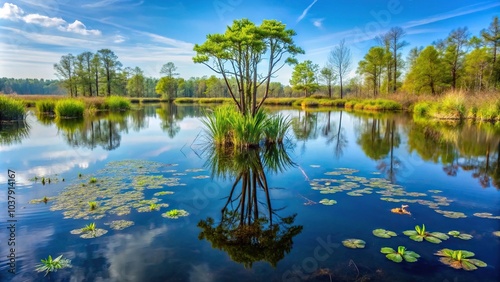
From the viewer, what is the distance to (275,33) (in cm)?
1229

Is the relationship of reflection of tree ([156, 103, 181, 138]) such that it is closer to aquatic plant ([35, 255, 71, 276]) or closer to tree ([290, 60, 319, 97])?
aquatic plant ([35, 255, 71, 276])

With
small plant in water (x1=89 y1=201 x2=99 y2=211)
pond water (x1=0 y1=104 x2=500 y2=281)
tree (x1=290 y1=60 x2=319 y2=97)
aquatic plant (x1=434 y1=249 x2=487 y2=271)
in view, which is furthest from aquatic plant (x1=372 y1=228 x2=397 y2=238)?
tree (x1=290 y1=60 x2=319 y2=97)

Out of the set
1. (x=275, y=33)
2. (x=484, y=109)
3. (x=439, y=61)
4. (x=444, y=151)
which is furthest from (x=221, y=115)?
(x=439, y=61)

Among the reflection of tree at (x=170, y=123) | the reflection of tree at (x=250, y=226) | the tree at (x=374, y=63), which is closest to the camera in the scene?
the reflection of tree at (x=250, y=226)

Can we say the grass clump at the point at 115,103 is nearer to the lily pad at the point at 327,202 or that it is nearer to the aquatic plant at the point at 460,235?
the lily pad at the point at 327,202

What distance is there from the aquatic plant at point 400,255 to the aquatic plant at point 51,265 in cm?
394

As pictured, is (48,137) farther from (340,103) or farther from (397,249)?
(340,103)

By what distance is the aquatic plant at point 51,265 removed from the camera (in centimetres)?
350

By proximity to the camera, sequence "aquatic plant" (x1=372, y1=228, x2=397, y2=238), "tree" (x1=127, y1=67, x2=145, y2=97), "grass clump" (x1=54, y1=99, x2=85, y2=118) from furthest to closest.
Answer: "tree" (x1=127, y1=67, x2=145, y2=97), "grass clump" (x1=54, y1=99, x2=85, y2=118), "aquatic plant" (x1=372, y1=228, x2=397, y2=238)

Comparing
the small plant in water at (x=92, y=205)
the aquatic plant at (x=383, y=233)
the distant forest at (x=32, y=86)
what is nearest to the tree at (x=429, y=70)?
the aquatic plant at (x=383, y=233)

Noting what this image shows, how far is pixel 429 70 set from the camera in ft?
123

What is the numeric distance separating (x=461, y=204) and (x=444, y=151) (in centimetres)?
651

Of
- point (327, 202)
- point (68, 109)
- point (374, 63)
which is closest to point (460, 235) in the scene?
point (327, 202)

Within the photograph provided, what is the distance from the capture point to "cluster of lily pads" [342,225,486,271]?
3.60m
